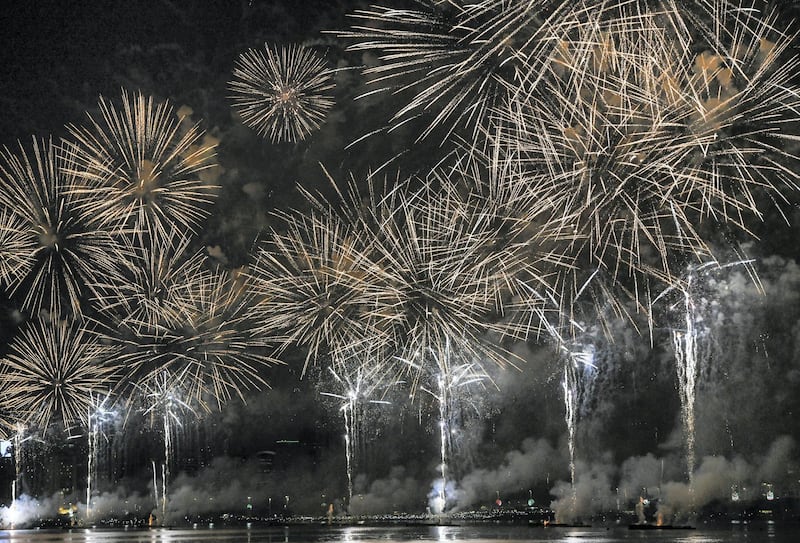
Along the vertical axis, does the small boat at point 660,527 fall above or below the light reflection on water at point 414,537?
below

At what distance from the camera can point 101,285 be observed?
38.8 metres

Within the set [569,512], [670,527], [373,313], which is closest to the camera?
[373,313]

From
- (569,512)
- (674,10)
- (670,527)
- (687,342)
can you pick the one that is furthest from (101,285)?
(569,512)

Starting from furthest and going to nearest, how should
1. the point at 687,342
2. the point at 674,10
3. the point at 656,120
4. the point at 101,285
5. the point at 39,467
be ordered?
the point at 39,467
the point at 687,342
the point at 101,285
the point at 656,120
the point at 674,10

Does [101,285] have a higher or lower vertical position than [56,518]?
higher

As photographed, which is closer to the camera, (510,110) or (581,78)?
(581,78)

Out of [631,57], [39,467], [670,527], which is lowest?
[670,527]

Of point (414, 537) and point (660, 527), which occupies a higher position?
point (414, 537)

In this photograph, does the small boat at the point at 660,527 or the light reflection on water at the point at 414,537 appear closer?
the light reflection on water at the point at 414,537

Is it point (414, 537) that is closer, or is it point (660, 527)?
point (414, 537)

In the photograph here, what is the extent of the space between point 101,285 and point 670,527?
140 meters

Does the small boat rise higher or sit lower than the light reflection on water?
lower

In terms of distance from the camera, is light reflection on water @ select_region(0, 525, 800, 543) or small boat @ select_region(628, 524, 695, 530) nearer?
light reflection on water @ select_region(0, 525, 800, 543)

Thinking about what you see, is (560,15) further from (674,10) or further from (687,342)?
(687,342)
